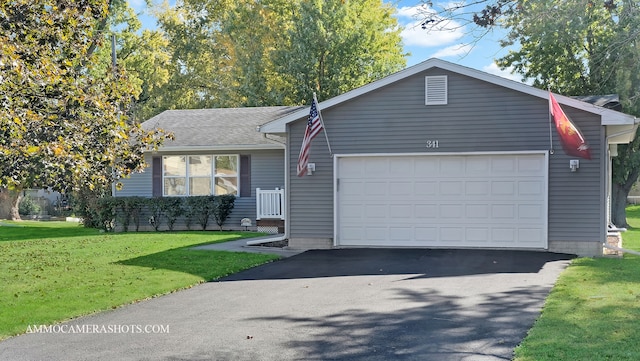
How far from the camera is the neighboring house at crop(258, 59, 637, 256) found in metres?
13.1

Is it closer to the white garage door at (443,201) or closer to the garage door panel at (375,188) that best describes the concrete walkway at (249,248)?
the white garage door at (443,201)

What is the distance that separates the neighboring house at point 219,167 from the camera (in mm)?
20031

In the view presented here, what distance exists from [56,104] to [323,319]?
5.07 metres

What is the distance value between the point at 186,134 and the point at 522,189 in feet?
39.0

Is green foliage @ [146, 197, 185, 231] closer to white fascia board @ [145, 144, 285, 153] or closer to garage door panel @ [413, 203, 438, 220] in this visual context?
white fascia board @ [145, 144, 285, 153]

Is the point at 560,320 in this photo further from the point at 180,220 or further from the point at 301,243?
the point at 180,220

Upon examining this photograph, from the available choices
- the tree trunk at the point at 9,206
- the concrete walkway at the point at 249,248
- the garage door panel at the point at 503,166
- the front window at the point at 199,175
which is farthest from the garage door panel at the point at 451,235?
the tree trunk at the point at 9,206

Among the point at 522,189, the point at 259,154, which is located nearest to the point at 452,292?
the point at 522,189

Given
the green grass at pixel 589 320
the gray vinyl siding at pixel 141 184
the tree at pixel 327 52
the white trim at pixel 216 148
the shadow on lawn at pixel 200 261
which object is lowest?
the shadow on lawn at pixel 200 261

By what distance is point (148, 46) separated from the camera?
34.6m

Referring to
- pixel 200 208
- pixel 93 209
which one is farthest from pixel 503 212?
pixel 93 209

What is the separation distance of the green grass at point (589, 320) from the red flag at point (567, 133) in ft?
7.86

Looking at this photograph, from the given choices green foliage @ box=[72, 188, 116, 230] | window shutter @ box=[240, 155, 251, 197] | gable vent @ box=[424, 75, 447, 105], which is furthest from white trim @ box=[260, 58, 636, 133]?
green foliage @ box=[72, 188, 116, 230]

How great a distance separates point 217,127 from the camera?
2186 cm
